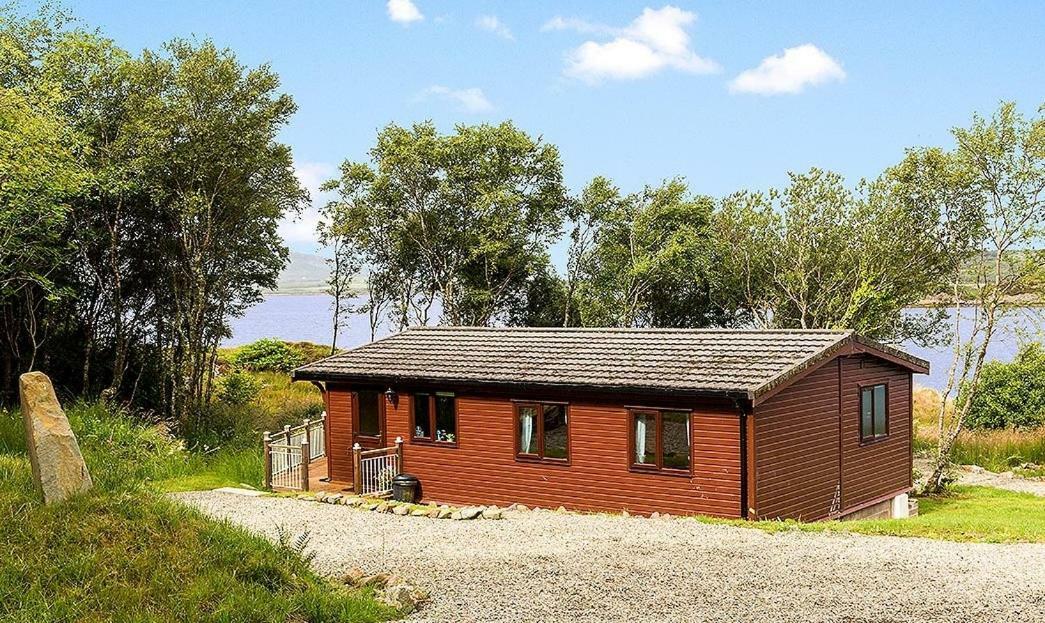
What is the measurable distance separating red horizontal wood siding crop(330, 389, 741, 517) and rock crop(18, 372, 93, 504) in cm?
936

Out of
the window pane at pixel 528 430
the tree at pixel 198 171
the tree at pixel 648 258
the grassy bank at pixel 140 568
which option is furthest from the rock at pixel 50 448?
the tree at pixel 648 258

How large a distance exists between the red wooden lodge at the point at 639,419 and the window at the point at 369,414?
3 cm

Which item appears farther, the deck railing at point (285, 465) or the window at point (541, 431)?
the deck railing at point (285, 465)

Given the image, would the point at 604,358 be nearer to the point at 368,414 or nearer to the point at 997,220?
the point at 368,414

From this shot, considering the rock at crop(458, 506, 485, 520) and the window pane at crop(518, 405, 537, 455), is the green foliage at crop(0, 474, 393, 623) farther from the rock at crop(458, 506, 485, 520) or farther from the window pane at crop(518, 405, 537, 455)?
the window pane at crop(518, 405, 537, 455)

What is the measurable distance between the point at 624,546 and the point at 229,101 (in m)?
19.8

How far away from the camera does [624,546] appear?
12742mm

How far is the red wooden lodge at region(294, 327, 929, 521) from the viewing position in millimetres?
16750

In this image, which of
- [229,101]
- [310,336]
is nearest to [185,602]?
[229,101]

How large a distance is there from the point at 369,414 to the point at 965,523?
11.7 metres

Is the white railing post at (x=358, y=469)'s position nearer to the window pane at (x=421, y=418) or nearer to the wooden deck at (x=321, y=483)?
the wooden deck at (x=321, y=483)

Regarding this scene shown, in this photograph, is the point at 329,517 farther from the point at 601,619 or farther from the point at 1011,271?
the point at 1011,271

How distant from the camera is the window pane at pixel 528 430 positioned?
1875 centimetres

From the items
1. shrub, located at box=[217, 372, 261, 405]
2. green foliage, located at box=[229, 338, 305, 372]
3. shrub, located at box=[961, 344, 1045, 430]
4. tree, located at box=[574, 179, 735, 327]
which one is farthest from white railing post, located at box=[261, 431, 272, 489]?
green foliage, located at box=[229, 338, 305, 372]
